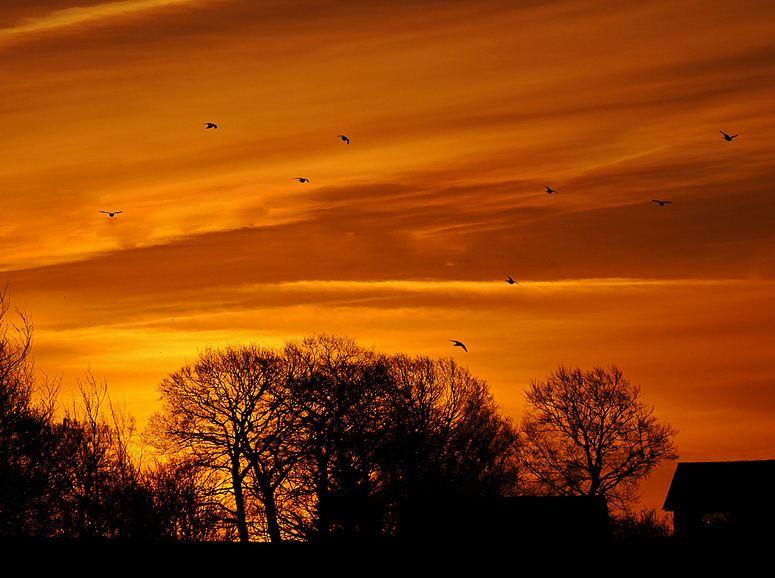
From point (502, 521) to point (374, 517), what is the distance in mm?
12894

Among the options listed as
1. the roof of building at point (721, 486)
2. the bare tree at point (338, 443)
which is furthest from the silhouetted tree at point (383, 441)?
the roof of building at point (721, 486)

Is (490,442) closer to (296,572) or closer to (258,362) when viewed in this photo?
(258,362)

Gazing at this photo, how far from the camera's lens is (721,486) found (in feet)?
203

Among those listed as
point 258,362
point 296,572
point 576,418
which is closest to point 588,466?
point 576,418

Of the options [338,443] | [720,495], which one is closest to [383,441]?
[338,443]

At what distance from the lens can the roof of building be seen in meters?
60.5

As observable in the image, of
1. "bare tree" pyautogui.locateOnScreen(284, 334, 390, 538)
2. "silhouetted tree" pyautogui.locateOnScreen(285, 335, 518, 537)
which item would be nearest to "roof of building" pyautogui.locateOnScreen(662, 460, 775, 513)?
"silhouetted tree" pyautogui.locateOnScreen(285, 335, 518, 537)

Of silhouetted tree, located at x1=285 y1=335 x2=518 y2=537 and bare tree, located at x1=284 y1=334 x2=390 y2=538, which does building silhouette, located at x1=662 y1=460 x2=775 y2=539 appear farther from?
bare tree, located at x1=284 y1=334 x2=390 y2=538

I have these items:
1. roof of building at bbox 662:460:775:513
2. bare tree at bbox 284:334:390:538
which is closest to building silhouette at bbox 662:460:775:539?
roof of building at bbox 662:460:775:513

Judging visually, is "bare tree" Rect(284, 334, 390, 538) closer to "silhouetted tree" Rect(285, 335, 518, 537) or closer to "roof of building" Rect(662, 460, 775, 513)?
"silhouetted tree" Rect(285, 335, 518, 537)

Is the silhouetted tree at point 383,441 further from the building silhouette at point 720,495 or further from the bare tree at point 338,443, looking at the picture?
the building silhouette at point 720,495

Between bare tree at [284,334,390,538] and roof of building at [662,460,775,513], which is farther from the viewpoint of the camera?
roof of building at [662,460,775,513]

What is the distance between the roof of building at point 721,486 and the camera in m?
60.5

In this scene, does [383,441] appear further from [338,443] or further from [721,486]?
[721,486]
